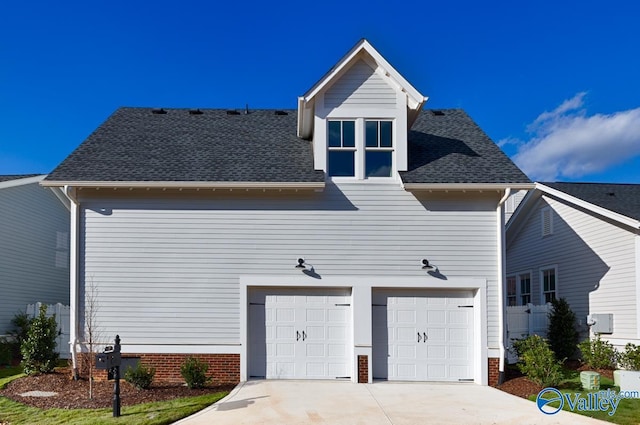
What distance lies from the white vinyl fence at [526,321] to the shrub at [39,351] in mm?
11486

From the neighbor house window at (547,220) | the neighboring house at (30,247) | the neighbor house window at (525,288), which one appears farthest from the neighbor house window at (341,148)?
the neighbor house window at (525,288)

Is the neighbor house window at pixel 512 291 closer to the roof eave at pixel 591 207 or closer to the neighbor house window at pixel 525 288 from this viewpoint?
the neighbor house window at pixel 525 288

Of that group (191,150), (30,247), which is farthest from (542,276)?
(30,247)

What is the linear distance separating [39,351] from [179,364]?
134 inches

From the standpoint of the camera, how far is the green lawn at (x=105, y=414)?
8.95 metres

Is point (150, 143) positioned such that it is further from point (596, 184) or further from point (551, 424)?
point (596, 184)

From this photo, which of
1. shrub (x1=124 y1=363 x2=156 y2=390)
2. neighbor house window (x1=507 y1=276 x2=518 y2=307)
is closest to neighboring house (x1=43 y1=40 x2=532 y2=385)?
shrub (x1=124 y1=363 x2=156 y2=390)

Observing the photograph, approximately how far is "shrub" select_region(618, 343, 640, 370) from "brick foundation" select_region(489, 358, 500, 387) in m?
3.54

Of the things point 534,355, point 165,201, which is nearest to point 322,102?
point 165,201

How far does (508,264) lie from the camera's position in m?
20.7

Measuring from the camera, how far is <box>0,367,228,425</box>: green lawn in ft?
29.4

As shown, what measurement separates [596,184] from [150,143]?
14299 millimetres

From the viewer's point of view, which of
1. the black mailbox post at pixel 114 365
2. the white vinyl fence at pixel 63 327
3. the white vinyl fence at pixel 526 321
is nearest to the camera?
the black mailbox post at pixel 114 365

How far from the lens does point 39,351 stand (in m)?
12.6
